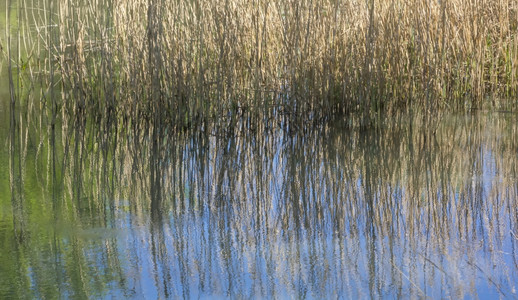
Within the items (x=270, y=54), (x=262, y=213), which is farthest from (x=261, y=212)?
(x=270, y=54)

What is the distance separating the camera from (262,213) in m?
3.38

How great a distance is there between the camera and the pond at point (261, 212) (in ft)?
8.41

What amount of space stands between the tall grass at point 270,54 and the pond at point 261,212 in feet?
0.72

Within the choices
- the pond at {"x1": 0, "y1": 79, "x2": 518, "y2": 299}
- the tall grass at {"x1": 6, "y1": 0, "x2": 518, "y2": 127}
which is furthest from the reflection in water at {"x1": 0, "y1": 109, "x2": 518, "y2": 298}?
the tall grass at {"x1": 6, "y1": 0, "x2": 518, "y2": 127}

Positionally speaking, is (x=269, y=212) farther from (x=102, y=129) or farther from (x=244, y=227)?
(x=102, y=129)

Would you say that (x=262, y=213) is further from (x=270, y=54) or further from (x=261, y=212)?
(x=270, y=54)

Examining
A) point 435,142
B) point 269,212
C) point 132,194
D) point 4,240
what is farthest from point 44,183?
point 435,142

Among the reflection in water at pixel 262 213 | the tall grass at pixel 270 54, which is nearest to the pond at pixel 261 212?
the reflection in water at pixel 262 213

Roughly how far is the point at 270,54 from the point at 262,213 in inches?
77.2

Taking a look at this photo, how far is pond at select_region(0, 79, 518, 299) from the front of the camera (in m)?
2.56

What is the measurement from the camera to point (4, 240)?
3.04m

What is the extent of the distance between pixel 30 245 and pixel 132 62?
7.46 ft

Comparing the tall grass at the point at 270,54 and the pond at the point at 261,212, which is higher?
the tall grass at the point at 270,54

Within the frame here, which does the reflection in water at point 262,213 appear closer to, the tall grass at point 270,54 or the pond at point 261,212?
the pond at point 261,212
